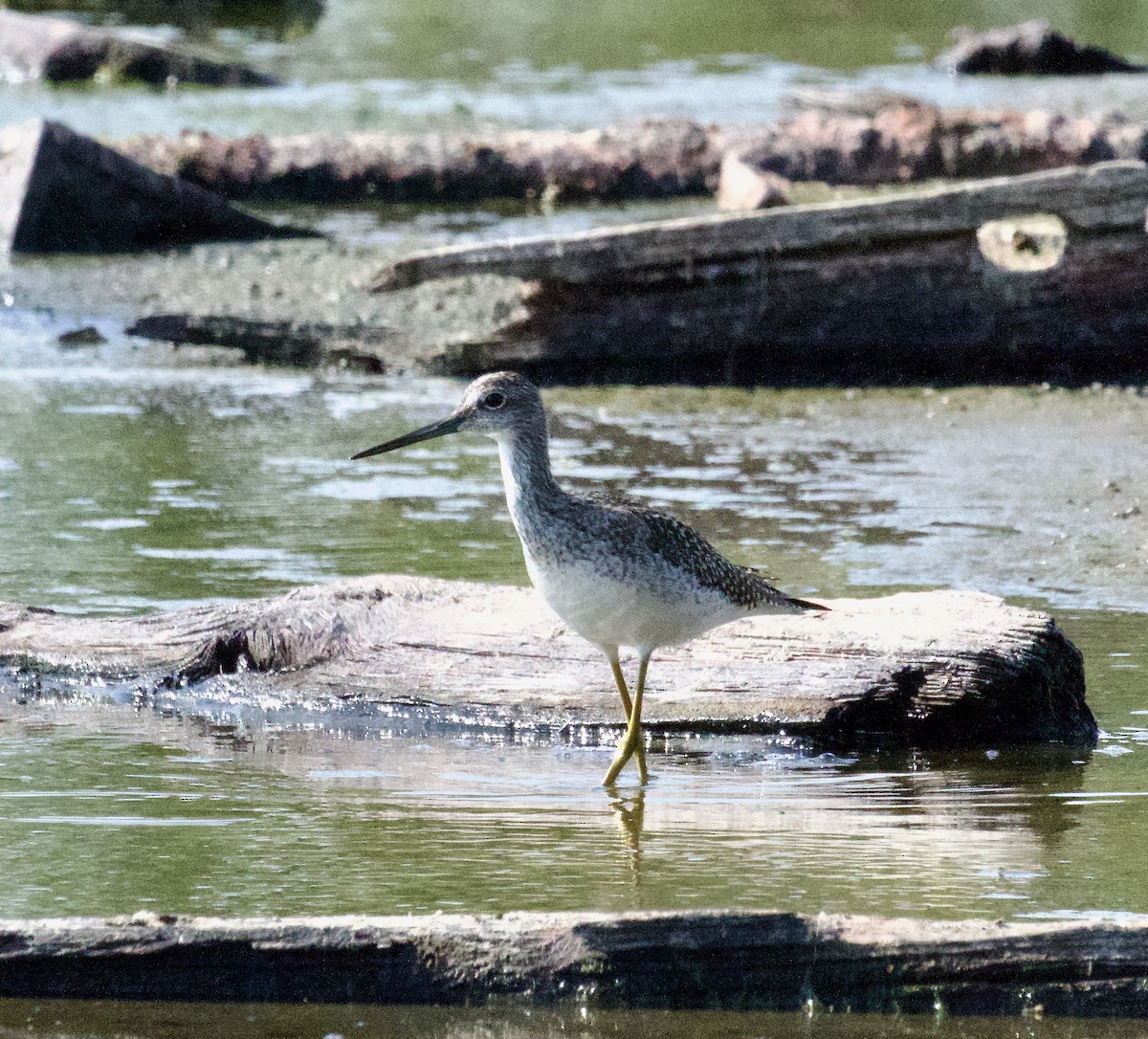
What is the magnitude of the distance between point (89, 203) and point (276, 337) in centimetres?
304

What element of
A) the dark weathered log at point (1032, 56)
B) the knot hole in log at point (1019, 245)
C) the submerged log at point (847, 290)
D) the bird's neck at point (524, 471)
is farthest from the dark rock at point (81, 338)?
the dark weathered log at point (1032, 56)

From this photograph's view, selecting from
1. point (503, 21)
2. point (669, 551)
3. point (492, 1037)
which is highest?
point (503, 21)

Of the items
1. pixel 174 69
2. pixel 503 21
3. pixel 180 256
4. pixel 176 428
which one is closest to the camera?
pixel 176 428

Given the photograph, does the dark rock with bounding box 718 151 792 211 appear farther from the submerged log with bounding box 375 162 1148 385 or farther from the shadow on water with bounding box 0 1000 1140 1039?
the shadow on water with bounding box 0 1000 1140 1039

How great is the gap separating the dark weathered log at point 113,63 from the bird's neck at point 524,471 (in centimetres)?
1877

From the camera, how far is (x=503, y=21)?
31.1 m

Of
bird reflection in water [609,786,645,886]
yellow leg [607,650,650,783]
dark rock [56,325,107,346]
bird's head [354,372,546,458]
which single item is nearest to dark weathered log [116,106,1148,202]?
dark rock [56,325,107,346]

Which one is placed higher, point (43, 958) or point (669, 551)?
point (669, 551)

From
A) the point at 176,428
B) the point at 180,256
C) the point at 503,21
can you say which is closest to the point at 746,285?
the point at 176,428

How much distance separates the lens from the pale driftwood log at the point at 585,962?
4.09 m

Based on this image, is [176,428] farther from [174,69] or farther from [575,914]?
[174,69]

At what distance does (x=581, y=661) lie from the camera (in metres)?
6.30

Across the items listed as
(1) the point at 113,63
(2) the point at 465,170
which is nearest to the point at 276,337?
(2) the point at 465,170

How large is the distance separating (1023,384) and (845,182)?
18.2ft
